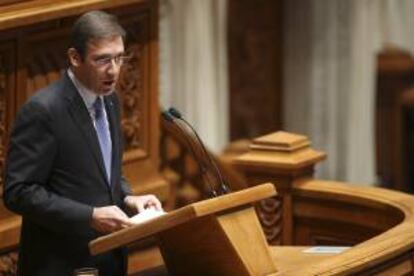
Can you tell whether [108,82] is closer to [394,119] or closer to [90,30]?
[90,30]

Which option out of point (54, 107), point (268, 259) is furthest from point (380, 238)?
point (54, 107)

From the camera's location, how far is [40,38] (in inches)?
227

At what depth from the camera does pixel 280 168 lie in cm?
637

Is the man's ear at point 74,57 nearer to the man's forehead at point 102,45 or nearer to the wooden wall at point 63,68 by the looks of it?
the man's forehead at point 102,45

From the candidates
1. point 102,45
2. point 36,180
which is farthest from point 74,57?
point 36,180

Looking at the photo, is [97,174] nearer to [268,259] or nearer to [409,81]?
[268,259]

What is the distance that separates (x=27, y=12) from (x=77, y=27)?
3.31 ft

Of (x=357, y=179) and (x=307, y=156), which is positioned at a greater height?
(x=307, y=156)

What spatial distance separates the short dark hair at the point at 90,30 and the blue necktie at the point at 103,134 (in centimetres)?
25

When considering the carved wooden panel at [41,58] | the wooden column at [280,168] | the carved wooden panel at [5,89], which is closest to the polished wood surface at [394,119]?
the wooden column at [280,168]

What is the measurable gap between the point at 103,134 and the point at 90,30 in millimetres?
407

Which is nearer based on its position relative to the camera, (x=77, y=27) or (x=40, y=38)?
(x=77, y=27)

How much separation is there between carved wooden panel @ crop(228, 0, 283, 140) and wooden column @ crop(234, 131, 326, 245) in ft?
12.8

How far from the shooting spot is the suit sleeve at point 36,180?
4.54 metres
